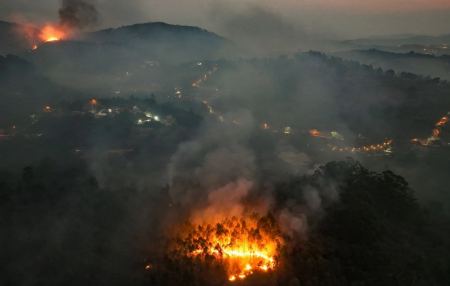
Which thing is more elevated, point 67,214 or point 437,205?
point 67,214

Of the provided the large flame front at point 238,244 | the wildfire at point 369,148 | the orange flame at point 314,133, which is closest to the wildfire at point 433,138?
the wildfire at point 369,148

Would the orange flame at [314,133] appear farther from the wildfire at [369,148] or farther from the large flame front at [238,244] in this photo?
the large flame front at [238,244]

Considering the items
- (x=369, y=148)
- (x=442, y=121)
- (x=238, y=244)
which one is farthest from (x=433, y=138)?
(x=238, y=244)

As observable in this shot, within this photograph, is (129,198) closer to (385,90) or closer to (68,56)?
(385,90)

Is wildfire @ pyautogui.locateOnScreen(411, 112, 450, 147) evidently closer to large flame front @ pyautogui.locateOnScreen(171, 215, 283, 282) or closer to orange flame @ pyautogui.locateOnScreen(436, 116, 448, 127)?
orange flame @ pyautogui.locateOnScreen(436, 116, 448, 127)

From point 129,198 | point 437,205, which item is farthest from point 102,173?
point 437,205

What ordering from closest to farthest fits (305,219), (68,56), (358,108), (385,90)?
(305,219) < (358,108) < (385,90) < (68,56)

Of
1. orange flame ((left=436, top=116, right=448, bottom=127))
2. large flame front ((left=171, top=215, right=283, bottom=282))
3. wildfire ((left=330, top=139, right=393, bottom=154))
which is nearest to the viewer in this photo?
large flame front ((left=171, top=215, right=283, bottom=282))

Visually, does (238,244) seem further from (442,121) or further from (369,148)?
(442,121)

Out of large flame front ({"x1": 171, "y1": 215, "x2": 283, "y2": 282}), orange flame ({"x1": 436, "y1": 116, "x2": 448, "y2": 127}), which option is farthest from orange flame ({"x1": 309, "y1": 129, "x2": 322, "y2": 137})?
large flame front ({"x1": 171, "y1": 215, "x2": 283, "y2": 282})
